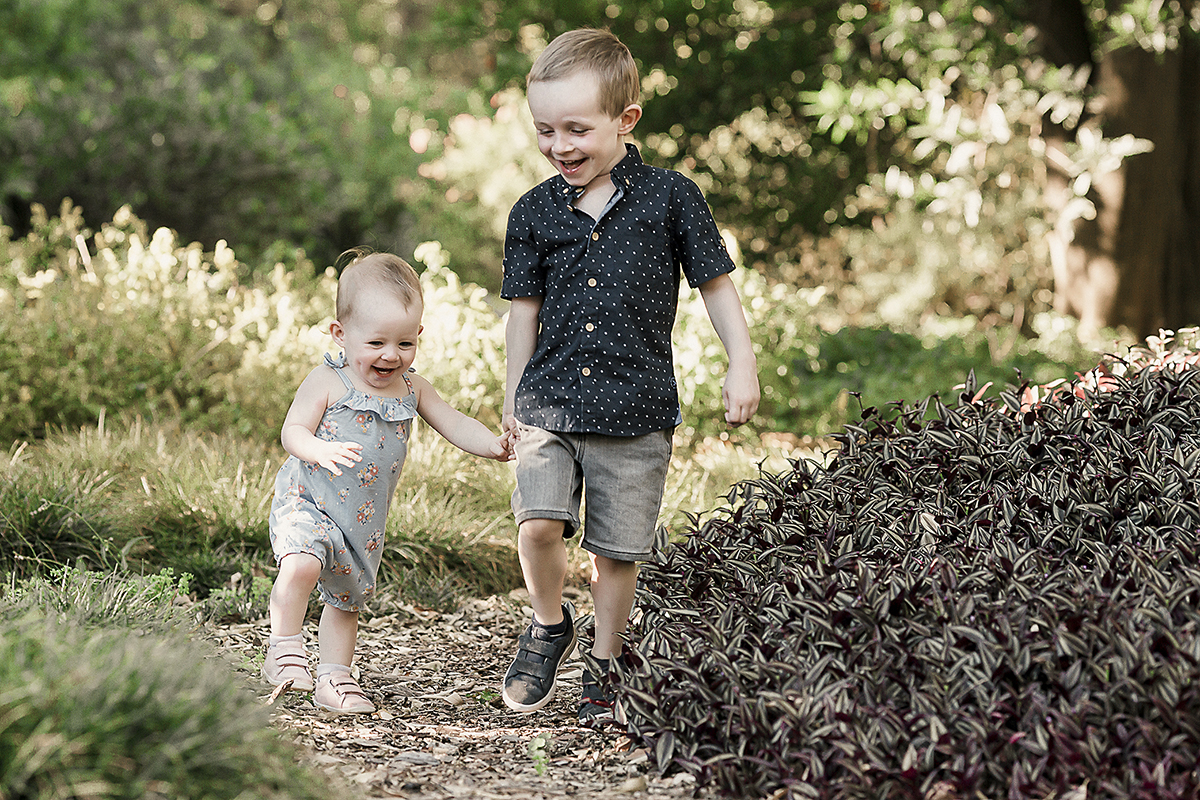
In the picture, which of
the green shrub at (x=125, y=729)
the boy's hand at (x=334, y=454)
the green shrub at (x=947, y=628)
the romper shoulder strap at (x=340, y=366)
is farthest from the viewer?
the romper shoulder strap at (x=340, y=366)

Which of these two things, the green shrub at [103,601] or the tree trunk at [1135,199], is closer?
the green shrub at [103,601]

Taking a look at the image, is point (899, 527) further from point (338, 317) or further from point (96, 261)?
point (96, 261)

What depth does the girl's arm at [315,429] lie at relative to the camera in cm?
276

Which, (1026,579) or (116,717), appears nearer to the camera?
(116,717)

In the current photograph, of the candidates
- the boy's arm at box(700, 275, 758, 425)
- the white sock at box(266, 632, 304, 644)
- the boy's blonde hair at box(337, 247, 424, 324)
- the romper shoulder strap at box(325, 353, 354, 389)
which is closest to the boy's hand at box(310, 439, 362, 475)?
the romper shoulder strap at box(325, 353, 354, 389)

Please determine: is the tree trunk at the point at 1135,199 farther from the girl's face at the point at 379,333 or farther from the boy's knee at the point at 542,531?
the girl's face at the point at 379,333

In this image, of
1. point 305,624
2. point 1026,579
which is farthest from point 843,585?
point 305,624

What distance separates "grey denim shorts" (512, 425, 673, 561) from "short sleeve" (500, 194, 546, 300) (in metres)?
0.38

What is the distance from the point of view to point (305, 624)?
12.4 ft

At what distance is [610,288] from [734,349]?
0.37 metres

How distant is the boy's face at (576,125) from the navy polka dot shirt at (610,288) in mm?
100

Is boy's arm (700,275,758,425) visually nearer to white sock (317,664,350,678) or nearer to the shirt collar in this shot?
the shirt collar

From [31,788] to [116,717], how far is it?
0.16 metres

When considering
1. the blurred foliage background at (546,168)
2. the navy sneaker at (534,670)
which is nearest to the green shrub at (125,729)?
the navy sneaker at (534,670)
